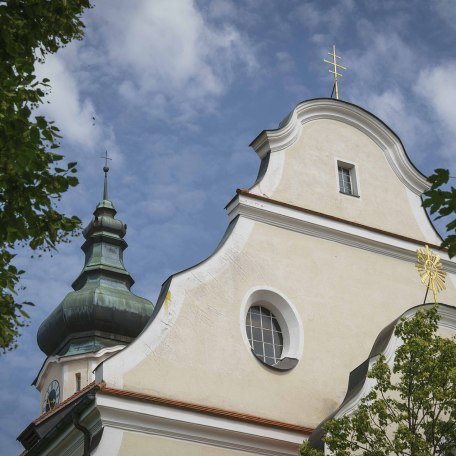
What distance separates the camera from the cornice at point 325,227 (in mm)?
16109

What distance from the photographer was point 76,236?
966cm

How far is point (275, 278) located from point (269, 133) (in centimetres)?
299

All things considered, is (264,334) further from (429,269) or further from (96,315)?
(96,315)

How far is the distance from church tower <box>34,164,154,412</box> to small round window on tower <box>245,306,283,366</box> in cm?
Result: 1268

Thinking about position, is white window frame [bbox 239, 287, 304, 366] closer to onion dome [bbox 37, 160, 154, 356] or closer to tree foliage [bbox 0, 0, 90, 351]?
tree foliage [bbox 0, 0, 90, 351]

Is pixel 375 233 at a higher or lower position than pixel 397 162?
lower

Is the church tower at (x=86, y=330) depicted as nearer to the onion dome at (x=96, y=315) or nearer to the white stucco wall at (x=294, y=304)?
the onion dome at (x=96, y=315)

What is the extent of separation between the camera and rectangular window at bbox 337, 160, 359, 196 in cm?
1783

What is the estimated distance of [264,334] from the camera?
15406 mm

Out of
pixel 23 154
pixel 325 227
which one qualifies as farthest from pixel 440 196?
pixel 325 227

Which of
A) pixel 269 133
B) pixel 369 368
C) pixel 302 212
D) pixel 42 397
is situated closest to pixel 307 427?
pixel 369 368

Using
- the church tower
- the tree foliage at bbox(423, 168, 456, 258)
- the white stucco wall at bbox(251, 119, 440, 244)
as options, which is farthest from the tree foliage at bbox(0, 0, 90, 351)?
the church tower

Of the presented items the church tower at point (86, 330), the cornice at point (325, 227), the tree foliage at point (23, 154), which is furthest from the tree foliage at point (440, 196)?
the church tower at point (86, 330)

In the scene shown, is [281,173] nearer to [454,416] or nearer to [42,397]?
[454,416]
